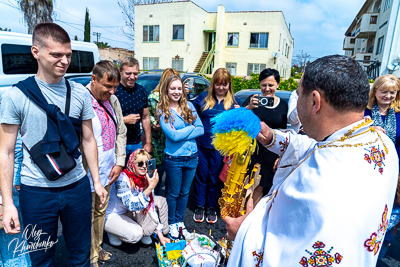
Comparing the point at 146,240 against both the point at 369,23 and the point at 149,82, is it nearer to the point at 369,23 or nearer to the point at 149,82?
the point at 149,82

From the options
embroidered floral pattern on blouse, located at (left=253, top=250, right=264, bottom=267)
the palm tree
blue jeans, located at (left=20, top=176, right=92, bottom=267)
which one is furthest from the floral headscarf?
the palm tree

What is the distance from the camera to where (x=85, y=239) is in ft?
6.35

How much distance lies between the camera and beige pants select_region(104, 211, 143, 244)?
99.9 inches

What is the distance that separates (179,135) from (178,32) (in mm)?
19936

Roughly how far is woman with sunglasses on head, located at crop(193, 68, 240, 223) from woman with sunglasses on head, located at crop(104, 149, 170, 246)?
2.63 ft

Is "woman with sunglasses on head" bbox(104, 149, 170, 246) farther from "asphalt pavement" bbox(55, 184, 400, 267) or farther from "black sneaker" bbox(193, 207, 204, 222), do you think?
"black sneaker" bbox(193, 207, 204, 222)

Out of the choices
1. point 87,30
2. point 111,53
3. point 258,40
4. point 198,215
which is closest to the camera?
point 198,215

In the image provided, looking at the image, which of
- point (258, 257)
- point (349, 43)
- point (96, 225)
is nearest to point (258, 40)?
point (96, 225)

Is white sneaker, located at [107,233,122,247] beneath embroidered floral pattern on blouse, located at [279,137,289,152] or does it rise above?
beneath

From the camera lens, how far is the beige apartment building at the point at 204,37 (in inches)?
778

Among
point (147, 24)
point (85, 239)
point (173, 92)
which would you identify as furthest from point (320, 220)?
point (147, 24)

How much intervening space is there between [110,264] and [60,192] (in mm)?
1243

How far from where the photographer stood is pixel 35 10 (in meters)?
21.3

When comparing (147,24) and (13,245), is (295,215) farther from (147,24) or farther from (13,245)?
(147,24)
